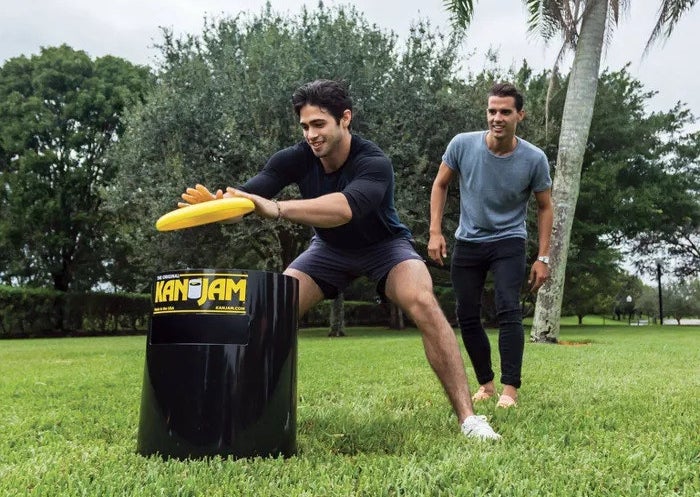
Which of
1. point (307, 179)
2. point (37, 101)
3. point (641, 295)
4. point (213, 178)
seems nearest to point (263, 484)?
point (307, 179)

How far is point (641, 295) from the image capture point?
61.2 m

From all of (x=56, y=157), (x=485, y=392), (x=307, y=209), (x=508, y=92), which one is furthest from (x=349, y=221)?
(x=56, y=157)

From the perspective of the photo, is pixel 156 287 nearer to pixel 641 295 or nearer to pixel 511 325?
pixel 511 325

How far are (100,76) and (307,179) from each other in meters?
24.8

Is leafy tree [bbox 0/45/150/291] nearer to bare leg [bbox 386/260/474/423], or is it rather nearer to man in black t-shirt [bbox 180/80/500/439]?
man in black t-shirt [bbox 180/80/500/439]

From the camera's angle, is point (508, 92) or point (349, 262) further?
point (508, 92)

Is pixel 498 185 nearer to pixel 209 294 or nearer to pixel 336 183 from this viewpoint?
pixel 336 183

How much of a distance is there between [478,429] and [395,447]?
392 mm

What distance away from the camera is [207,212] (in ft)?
7.39

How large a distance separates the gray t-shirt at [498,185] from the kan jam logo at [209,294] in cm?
208

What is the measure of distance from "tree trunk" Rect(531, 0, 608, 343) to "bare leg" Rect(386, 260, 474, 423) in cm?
831

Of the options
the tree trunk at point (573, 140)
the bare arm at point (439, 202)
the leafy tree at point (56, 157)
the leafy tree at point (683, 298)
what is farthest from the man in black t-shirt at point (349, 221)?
the leafy tree at point (683, 298)

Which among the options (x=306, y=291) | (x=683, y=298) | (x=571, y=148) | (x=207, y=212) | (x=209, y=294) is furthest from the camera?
(x=683, y=298)

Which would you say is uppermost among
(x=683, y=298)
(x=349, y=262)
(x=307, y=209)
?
(x=683, y=298)
